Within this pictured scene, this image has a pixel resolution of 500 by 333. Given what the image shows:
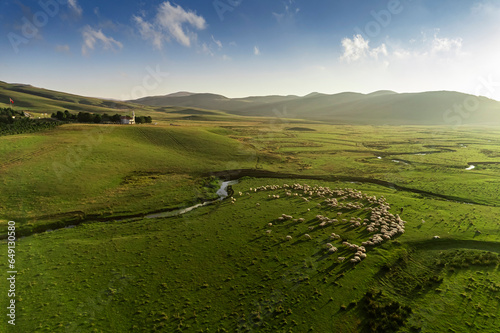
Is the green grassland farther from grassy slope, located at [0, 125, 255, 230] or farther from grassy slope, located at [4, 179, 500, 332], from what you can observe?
grassy slope, located at [0, 125, 255, 230]

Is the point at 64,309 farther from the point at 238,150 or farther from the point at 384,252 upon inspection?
the point at 238,150

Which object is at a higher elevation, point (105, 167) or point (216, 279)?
point (105, 167)

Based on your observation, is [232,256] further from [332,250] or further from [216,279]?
[332,250]

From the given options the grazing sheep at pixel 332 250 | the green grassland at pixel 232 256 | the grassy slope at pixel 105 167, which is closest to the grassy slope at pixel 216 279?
the green grassland at pixel 232 256

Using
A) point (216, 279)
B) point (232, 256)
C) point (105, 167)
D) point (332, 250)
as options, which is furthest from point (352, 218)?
point (105, 167)

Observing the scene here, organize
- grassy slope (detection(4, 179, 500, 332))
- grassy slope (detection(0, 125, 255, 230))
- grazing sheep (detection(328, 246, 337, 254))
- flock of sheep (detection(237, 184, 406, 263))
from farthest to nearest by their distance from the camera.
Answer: grassy slope (detection(0, 125, 255, 230)) < flock of sheep (detection(237, 184, 406, 263)) < grazing sheep (detection(328, 246, 337, 254)) < grassy slope (detection(4, 179, 500, 332))

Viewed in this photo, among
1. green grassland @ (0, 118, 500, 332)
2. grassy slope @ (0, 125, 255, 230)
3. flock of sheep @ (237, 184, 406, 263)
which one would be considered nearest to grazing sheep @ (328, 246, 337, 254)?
flock of sheep @ (237, 184, 406, 263)

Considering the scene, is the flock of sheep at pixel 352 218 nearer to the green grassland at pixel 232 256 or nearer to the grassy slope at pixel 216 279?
the green grassland at pixel 232 256
